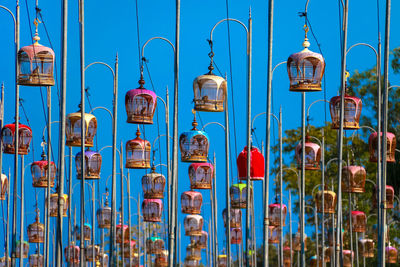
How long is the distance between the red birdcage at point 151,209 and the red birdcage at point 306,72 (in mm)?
13959

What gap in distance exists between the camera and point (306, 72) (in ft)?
70.6

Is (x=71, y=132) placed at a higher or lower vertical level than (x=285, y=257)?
higher

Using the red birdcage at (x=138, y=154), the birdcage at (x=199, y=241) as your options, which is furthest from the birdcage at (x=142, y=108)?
the birdcage at (x=199, y=241)

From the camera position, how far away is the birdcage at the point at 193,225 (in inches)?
1547

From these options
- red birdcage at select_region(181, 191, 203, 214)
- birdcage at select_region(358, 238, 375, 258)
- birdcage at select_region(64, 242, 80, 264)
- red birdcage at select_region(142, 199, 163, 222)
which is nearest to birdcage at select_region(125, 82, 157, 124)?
birdcage at select_region(64, 242, 80, 264)

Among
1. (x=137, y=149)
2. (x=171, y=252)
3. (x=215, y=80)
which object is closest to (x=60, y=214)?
(x=171, y=252)

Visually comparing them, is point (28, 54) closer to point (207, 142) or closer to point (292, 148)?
point (207, 142)

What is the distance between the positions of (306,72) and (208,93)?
2.10m

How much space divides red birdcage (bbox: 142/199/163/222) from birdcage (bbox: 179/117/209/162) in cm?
765

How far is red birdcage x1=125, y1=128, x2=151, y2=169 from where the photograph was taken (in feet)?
99.3

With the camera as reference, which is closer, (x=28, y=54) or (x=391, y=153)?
(x=28, y=54)

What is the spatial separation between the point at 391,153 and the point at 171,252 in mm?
10265

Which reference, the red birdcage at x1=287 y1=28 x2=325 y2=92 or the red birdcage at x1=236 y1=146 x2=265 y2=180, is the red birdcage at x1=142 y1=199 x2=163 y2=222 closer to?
the red birdcage at x1=236 y1=146 x2=265 y2=180

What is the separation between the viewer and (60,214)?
58.6 feet
